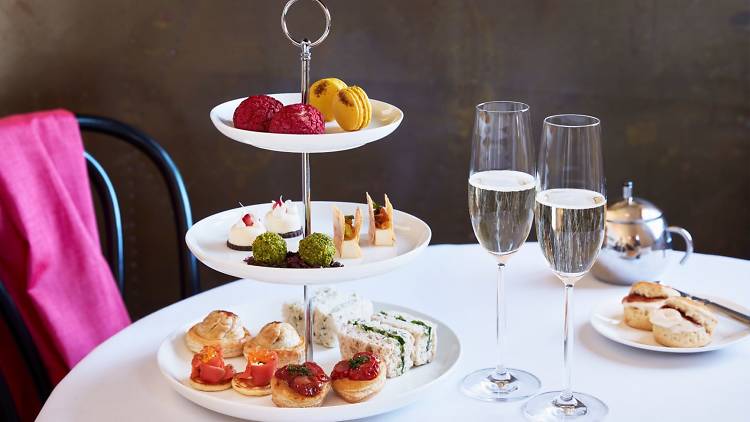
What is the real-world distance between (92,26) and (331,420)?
1945mm

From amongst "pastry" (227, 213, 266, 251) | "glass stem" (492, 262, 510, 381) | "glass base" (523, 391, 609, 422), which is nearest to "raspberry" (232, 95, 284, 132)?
"pastry" (227, 213, 266, 251)

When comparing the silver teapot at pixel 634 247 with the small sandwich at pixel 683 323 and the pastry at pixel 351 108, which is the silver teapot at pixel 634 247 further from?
the pastry at pixel 351 108

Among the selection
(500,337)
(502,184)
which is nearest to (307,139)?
(502,184)

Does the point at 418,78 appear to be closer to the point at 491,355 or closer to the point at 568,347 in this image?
the point at 491,355

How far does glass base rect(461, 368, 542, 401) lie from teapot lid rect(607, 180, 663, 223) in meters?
0.48

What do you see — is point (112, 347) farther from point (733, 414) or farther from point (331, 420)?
point (733, 414)

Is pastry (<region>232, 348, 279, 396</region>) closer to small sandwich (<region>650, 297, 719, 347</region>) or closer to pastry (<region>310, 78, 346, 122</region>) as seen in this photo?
pastry (<region>310, 78, 346, 122</region>)

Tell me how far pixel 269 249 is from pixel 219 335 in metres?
0.22

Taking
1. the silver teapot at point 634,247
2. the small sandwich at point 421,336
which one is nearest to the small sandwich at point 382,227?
the small sandwich at point 421,336

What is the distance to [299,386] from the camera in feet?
3.82

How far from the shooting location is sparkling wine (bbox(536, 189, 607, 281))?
113 centimetres

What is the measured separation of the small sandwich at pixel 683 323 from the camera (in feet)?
4.42

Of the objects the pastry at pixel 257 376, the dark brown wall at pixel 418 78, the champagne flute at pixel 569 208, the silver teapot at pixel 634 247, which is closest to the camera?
the champagne flute at pixel 569 208

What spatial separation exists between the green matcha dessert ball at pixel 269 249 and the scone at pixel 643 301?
1.84 ft
